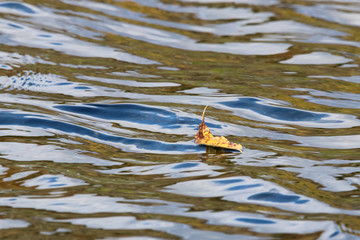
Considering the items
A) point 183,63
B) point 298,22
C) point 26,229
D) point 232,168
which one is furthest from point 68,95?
point 298,22

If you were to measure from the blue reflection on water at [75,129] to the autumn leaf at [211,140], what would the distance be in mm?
64

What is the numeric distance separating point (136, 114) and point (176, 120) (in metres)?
0.29

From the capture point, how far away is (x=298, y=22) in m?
6.55

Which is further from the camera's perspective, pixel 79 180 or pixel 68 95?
pixel 68 95

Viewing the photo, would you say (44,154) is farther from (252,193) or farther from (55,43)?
(55,43)

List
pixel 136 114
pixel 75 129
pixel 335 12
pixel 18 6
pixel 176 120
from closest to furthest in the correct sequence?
pixel 75 129 < pixel 176 120 < pixel 136 114 < pixel 18 6 < pixel 335 12

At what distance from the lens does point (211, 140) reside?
3.14 metres

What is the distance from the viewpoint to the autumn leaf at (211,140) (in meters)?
3.10

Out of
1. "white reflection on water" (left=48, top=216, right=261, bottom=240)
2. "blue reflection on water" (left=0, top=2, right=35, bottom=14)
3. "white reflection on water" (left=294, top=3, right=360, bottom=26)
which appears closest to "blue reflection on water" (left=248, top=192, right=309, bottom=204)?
"white reflection on water" (left=48, top=216, right=261, bottom=240)

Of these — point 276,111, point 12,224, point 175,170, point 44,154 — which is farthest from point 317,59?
point 12,224

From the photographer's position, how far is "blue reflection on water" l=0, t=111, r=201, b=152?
325 cm

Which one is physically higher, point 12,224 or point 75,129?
point 75,129

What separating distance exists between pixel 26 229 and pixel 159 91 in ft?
7.34

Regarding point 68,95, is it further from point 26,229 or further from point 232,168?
point 26,229
